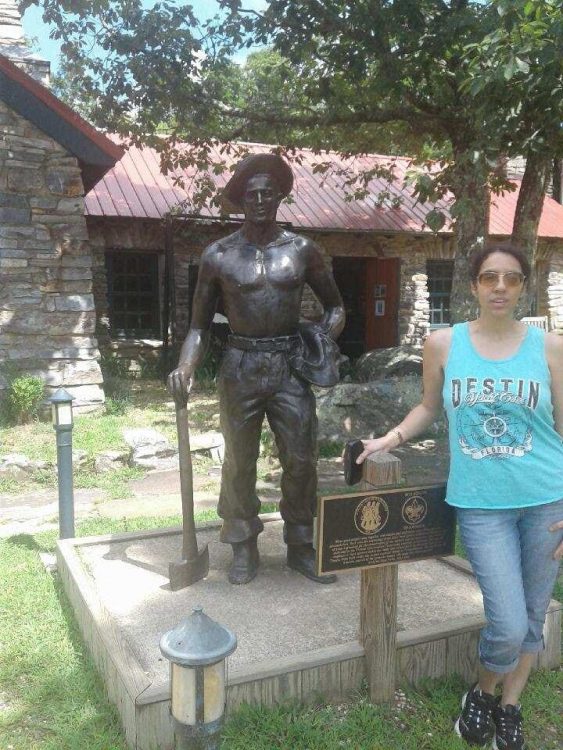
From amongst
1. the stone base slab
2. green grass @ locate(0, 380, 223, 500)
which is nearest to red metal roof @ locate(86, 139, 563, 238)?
green grass @ locate(0, 380, 223, 500)

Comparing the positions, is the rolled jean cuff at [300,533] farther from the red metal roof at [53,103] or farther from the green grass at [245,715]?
the red metal roof at [53,103]

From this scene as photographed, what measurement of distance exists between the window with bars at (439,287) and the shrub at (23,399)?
778 centimetres

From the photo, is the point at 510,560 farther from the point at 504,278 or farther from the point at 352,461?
the point at 504,278

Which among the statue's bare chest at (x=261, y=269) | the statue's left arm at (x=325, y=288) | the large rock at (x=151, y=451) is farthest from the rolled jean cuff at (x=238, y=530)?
the large rock at (x=151, y=451)

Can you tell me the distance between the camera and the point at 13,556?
4.19 metres

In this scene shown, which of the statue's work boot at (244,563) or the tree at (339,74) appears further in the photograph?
the tree at (339,74)

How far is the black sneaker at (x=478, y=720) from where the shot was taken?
245cm

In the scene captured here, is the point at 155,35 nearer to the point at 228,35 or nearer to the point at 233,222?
the point at 228,35

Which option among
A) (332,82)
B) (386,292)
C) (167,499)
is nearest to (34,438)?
(167,499)

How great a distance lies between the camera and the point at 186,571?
11.0 feet

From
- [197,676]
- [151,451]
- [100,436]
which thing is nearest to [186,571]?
[197,676]

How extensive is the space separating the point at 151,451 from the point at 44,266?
277 cm

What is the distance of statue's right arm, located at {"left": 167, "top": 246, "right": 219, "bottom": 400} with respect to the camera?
3.30 meters

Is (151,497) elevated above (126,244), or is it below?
below
